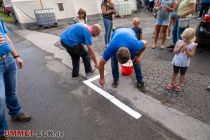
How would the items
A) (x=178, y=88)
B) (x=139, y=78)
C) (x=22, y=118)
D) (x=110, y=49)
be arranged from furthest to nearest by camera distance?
(x=139, y=78)
(x=178, y=88)
(x=22, y=118)
(x=110, y=49)

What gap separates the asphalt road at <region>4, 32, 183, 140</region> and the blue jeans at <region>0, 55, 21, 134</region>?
391 mm

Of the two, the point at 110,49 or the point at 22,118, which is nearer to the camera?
the point at 110,49

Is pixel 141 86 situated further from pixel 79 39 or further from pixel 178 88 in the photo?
pixel 79 39

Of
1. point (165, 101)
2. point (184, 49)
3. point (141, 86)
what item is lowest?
point (165, 101)

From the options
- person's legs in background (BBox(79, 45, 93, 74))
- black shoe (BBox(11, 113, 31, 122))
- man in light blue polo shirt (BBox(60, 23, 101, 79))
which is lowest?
black shoe (BBox(11, 113, 31, 122))

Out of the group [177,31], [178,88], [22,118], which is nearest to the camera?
[22,118]

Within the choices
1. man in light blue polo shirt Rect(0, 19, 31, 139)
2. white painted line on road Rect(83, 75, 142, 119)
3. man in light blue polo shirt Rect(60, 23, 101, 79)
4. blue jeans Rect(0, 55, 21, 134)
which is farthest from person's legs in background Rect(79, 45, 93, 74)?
blue jeans Rect(0, 55, 21, 134)

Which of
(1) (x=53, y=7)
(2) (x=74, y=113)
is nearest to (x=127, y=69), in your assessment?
(2) (x=74, y=113)

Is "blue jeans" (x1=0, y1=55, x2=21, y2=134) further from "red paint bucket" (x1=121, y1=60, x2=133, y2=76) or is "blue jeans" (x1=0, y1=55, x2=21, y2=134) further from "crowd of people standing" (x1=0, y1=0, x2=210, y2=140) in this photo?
"red paint bucket" (x1=121, y1=60, x2=133, y2=76)

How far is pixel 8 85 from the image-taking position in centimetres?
273

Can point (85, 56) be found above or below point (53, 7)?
below

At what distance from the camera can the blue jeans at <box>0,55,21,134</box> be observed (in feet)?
8.07

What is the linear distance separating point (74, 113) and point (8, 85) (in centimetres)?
121

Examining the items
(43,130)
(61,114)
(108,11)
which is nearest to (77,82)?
(61,114)
